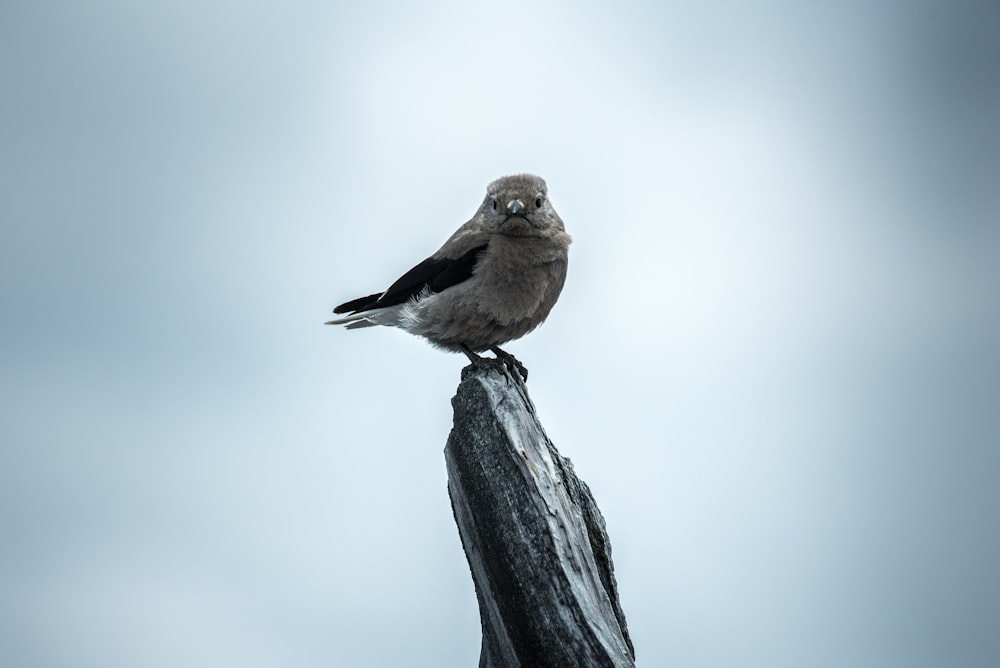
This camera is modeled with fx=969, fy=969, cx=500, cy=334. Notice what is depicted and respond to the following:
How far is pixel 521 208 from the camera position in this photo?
8148 mm

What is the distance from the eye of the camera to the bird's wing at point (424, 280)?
8336mm

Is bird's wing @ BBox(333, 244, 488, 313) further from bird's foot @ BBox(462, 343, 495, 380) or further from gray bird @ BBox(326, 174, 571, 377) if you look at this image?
bird's foot @ BBox(462, 343, 495, 380)

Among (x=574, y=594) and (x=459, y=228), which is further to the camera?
(x=459, y=228)

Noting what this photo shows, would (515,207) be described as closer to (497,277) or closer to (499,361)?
(497,277)

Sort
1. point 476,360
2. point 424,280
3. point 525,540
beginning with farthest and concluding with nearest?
point 424,280 < point 476,360 < point 525,540

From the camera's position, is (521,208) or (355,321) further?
(355,321)

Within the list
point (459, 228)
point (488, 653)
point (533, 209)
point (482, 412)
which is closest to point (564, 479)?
point (482, 412)

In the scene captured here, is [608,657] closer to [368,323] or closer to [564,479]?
[564,479]

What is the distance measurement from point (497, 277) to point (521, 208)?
63 centimetres

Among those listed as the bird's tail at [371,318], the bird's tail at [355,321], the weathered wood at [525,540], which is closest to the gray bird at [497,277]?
the bird's tail at [371,318]

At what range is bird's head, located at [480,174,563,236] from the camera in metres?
8.22

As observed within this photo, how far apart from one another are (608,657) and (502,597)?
2.44ft

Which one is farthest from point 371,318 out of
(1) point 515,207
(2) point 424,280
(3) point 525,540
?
(3) point 525,540

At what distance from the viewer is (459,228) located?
9.03m
